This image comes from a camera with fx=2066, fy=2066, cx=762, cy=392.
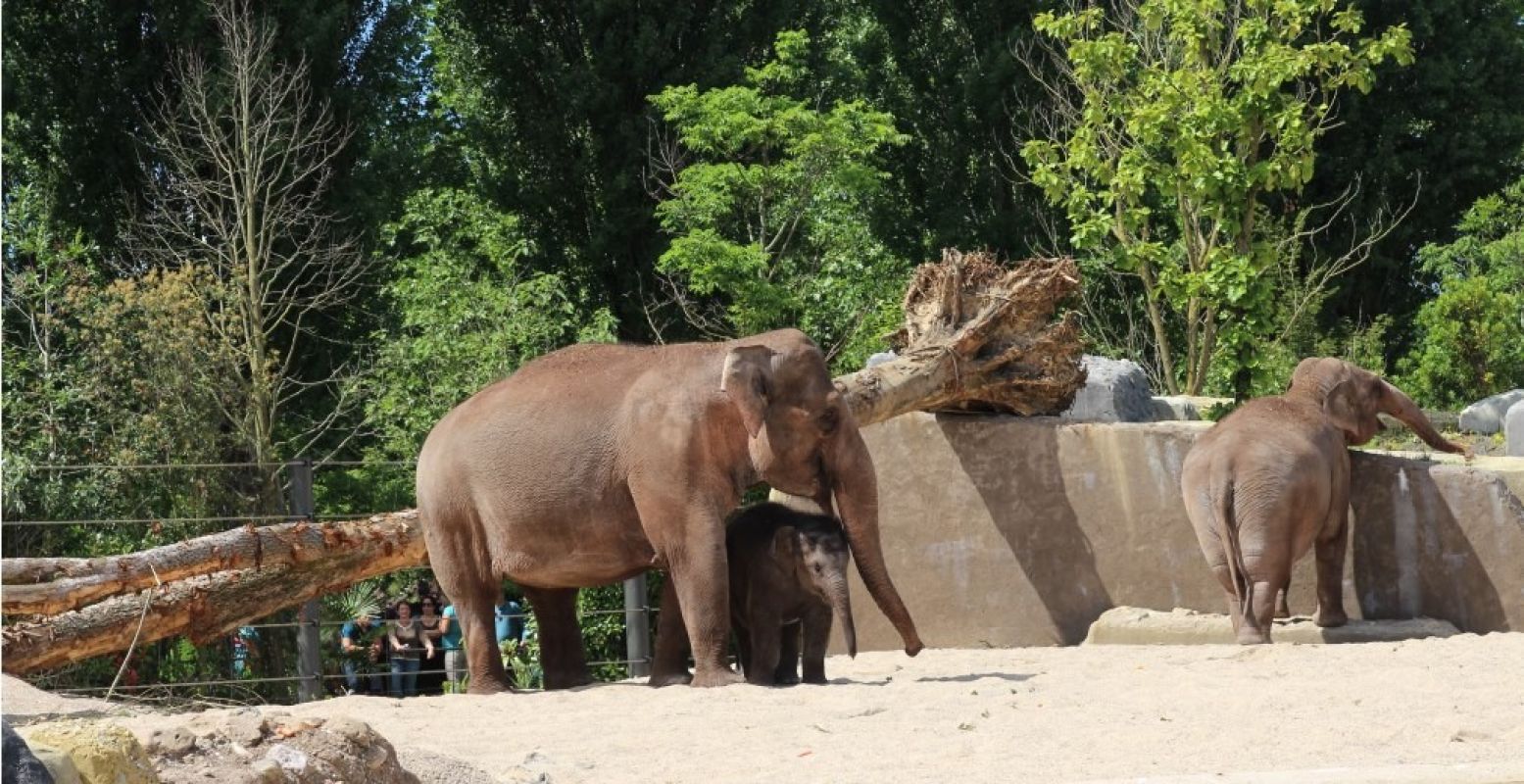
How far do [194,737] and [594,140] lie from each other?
71.2ft

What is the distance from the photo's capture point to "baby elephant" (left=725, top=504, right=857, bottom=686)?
31.7ft

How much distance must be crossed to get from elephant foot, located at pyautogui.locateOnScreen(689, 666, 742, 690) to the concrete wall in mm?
3381

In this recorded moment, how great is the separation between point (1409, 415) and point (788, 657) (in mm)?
4451

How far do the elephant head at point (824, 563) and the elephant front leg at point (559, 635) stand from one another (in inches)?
70.0

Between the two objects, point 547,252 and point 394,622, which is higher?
point 547,252

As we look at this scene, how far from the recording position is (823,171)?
71.9 feet

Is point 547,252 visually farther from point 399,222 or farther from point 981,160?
point 981,160

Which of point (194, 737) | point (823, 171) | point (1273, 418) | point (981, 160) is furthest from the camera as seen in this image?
point (981, 160)

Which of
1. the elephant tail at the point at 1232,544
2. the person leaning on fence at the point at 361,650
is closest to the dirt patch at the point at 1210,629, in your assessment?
the elephant tail at the point at 1232,544

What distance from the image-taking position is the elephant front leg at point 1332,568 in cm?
1155

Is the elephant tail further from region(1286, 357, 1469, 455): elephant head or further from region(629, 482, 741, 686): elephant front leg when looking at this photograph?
region(629, 482, 741, 686): elephant front leg

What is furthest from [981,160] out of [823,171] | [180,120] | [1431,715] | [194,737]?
[194,737]

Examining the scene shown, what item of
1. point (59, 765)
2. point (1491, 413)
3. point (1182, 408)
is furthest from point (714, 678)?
point (1491, 413)

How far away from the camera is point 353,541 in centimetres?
1152
